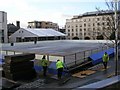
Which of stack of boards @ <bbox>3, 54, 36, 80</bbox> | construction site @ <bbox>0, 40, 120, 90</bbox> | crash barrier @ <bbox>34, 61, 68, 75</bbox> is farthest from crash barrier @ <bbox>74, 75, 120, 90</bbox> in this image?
crash barrier @ <bbox>34, 61, 68, 75</bbox>

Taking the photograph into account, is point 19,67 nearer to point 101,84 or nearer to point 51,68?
point 51,68

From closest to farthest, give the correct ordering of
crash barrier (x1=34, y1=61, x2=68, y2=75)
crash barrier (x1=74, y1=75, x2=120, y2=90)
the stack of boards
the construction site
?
1. crash barrier (x1=74, y1=75, x2=120, y2=90)
2. the construction site
3. the stack of boards
4. crash barrier (x1=34, y1=61, x2=68, y2=75)

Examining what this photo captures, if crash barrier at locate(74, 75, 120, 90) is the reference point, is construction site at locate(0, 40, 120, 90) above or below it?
below

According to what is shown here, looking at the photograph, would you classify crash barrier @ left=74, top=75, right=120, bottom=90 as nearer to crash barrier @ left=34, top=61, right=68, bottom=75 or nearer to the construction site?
the construction site

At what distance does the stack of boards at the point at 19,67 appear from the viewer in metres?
15.9

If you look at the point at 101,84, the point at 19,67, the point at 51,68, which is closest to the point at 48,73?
the point at 51,68

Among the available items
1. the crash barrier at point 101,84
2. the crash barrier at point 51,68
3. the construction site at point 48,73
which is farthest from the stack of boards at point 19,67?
the crash barrier at point 101,84

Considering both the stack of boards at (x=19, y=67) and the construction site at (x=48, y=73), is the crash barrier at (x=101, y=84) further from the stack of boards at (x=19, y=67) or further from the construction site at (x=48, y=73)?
the stack of boards at (x=19, y=67)

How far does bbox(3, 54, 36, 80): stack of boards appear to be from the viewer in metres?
15.9

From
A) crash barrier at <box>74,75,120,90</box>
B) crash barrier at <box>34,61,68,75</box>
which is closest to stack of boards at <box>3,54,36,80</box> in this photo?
crash barrier at <box>34,61,68,75</box>

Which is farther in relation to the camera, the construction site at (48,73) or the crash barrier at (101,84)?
the construction site at (48,73)

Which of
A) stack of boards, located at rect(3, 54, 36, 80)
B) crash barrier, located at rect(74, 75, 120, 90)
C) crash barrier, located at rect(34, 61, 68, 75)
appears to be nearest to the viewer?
crash barrier, located at rect(74, 75, 120, 90)

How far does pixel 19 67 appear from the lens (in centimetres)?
1641

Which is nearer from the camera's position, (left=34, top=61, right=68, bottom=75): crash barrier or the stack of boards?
the stack of boards
